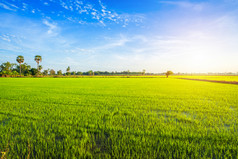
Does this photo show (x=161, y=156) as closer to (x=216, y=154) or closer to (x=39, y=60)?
(x=216, y=154)

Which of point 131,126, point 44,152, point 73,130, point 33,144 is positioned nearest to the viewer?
point 44,152

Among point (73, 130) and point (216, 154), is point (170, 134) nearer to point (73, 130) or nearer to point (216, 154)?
point (216, 154)

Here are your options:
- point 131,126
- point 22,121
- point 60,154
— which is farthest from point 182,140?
point 22,121

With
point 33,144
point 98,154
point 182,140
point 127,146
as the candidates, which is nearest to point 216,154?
point 182,140

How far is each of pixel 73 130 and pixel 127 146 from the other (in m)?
2.10

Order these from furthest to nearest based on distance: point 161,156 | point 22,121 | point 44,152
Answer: point 22,121 < point 44,152 < point 161,156

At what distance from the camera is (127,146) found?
289cm

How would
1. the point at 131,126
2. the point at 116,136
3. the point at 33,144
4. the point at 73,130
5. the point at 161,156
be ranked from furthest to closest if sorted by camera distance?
the point at 131,126, the point at 73,130, the point at 116,136, the point at 33,144, the point at 161,156

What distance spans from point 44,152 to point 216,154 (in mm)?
4581

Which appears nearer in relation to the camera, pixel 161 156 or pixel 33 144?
pixel 161 156

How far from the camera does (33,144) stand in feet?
9.82

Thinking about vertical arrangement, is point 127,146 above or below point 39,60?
below

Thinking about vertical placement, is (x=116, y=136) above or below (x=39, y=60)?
below

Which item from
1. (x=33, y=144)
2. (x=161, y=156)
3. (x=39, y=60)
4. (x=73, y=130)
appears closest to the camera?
(x=161, y=156)
